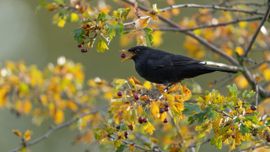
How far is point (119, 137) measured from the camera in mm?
5688

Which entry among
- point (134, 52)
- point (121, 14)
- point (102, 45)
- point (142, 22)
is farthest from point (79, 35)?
point (134, 52)

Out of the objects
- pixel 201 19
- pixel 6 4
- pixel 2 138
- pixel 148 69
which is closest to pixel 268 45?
pixel 201 19

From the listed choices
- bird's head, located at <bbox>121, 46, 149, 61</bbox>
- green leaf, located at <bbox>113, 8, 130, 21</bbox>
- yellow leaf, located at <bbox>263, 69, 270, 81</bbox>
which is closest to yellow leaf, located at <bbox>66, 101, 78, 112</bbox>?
bird's head, located at <bbox>121, 46, 149, 61</bbox>

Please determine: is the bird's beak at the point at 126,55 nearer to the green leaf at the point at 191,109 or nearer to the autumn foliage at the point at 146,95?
the autumn foliage at the point at 146,95

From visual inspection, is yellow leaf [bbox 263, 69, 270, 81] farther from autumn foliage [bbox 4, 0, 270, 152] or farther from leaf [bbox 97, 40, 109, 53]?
leaf [bbox 97, 40, 109, 53]

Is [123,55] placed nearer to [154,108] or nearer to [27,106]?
[154,108]

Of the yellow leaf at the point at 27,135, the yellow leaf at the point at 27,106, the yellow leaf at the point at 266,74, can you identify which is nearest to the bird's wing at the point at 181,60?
the yellow leaf at the point at 266,74

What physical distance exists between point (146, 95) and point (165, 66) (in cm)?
175

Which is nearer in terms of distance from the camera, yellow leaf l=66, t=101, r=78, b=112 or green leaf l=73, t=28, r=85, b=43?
green leaf l=73, t=28, r=85, b=43

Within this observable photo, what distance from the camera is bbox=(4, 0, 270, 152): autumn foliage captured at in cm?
542

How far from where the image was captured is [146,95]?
5.60 meters

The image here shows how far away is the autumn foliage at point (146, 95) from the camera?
17.8 feet

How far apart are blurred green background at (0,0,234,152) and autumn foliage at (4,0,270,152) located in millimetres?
7093

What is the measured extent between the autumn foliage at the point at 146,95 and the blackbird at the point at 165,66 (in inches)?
9.0
